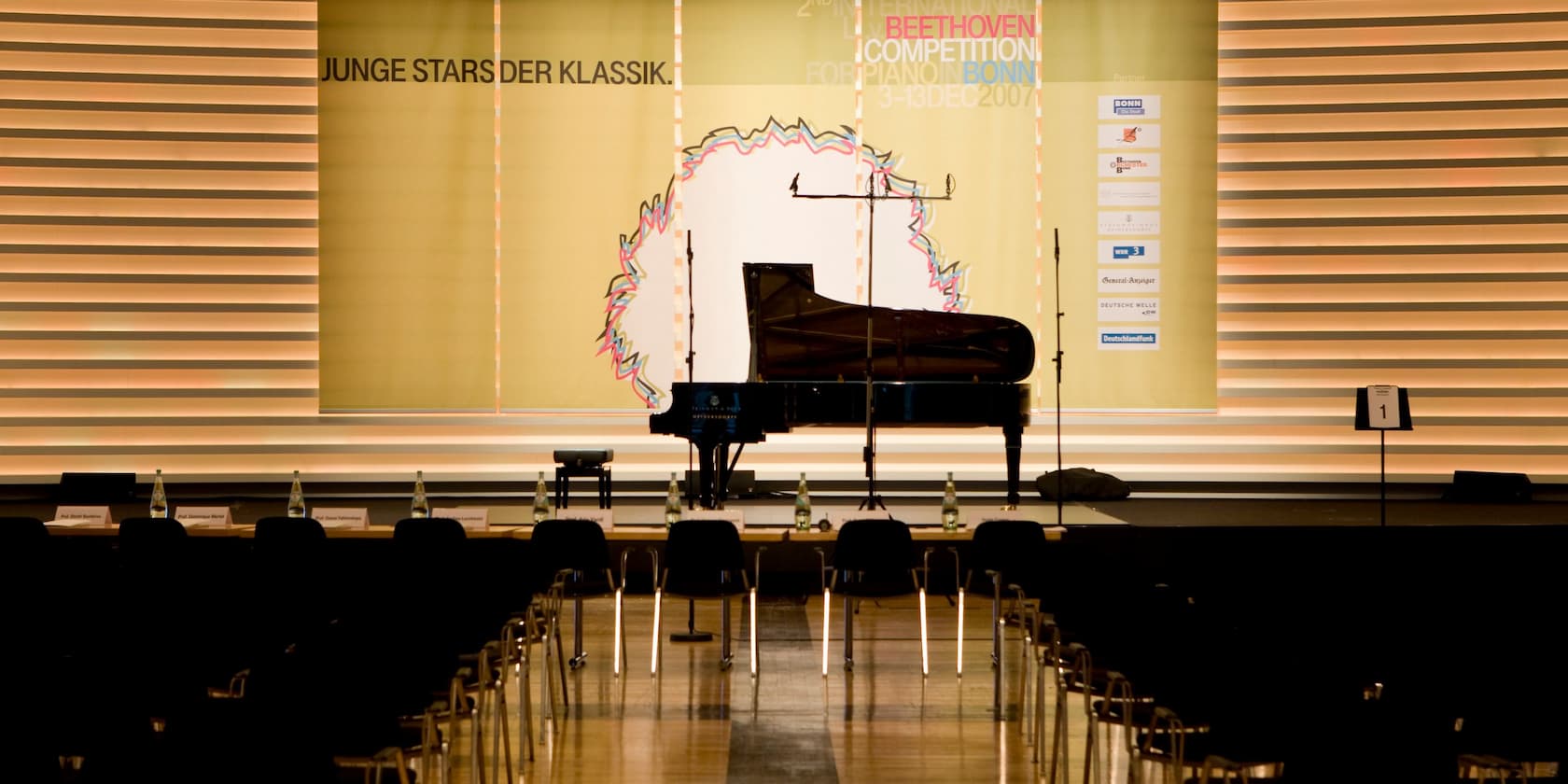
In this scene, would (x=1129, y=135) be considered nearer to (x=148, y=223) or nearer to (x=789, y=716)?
(x=789, y=716)

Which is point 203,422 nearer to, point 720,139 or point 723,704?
point 720,139

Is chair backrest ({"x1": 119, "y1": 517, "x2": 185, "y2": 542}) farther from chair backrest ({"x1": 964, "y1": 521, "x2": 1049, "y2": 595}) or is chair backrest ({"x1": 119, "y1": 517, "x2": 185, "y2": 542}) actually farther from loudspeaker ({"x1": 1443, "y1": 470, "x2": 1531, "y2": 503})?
loudspeaker ({"x1": 1443, "y1": 470, "x2": 1531, "y2": 503})

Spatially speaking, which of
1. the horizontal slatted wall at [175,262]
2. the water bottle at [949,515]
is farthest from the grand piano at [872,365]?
the horizontal slatted wall at [175,262]

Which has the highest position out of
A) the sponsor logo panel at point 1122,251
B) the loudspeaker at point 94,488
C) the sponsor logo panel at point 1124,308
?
the sponsor logo panel at point 1122,251

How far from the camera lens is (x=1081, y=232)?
11516mm

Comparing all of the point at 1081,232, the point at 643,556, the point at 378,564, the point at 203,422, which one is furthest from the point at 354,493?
the point at 1081,232

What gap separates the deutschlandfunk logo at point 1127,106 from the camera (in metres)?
11.5

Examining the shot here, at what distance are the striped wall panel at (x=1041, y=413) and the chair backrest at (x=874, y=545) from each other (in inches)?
192

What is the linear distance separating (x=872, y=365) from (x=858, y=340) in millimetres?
364

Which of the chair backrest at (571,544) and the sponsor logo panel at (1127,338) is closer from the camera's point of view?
the chair backrest at (571,544)

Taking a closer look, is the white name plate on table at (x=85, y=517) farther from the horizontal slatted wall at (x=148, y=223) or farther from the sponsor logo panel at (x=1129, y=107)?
the sponsor logo panel at (x=1129, y=107)

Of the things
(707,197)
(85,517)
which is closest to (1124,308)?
(707,197)

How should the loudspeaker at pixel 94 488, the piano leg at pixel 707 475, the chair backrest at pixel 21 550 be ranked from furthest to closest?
the loudspeaker at pixel 94 488, the piano leg at pixel 707 475, the chair backrest at pixel 21 550

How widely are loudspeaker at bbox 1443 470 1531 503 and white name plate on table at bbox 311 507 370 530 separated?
29.2 ft
